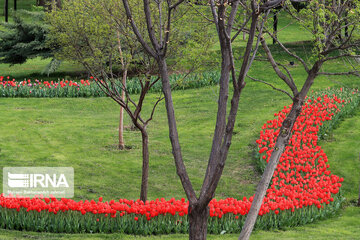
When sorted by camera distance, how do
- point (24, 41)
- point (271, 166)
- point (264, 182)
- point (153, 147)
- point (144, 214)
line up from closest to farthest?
point (264, 182), point (271, 166), point (144, 214), point (153, 147), point (24, 41)

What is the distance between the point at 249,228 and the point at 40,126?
527 inches

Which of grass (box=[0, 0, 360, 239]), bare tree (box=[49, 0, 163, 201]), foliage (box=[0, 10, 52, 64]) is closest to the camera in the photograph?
bare tree (box=[49, 0, 163, 201])

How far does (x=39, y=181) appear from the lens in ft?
47.5

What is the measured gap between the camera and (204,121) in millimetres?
19953

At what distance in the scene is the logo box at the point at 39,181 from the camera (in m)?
13.5

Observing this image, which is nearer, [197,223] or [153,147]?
[197,223]

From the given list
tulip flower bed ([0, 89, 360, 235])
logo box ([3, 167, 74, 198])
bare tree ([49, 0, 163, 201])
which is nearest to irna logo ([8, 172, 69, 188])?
logo box ([3, 167, 74, 198])

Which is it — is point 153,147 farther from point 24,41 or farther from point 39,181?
point 24,41

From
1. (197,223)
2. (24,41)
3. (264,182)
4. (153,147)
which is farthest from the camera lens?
(24,41)

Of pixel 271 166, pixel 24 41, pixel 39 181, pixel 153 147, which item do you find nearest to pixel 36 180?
pixel 39 181

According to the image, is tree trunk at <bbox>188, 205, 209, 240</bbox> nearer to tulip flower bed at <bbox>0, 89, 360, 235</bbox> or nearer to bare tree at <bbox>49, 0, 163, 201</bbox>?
tulip flower bed at <bbox>0, 89, 360, 235</bbox>

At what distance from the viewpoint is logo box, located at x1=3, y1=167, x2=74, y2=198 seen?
531 inches

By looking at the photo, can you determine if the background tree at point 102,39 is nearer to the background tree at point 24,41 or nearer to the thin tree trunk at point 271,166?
the thin tree trunk at point 271,166

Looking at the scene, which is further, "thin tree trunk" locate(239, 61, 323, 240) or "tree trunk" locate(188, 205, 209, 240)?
"thin tree trunk" locate(239, 61, 323, 240)
